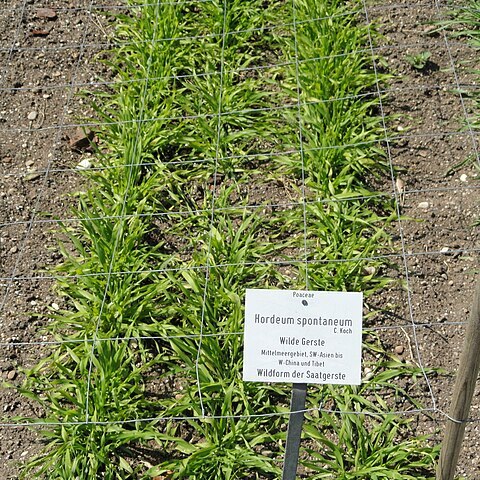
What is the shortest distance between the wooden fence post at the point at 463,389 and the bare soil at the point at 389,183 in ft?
0.70

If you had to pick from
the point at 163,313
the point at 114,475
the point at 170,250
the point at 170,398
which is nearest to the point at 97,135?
the point at 170,250

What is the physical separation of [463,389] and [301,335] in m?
0.40

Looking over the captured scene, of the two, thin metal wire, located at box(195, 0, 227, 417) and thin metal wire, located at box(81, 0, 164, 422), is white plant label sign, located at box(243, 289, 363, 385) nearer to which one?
thin metal wire, located at box(195, 0, 227, 417)

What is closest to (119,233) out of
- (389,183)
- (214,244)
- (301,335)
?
(214,244)

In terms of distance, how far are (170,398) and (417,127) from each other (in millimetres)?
1596

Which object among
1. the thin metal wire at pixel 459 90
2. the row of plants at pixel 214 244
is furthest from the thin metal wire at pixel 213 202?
the thin metal wire at pixel 459 90

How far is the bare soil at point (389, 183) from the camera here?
8.12 feet

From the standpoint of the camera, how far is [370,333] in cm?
252

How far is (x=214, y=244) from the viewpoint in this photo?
8.77ft

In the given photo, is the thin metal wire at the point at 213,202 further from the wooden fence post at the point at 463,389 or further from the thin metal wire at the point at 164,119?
the wooden fence post at the point at 463,389

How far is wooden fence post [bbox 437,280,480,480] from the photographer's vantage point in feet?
5.25

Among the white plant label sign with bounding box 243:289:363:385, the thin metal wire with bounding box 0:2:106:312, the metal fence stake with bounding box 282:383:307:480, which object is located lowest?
the thin metal wire with bounding box 0:2:106:312

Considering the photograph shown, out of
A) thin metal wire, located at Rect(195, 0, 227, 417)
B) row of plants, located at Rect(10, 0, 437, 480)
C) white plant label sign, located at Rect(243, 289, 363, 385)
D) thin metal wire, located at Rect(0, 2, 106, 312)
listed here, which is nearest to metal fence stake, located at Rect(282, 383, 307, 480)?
white plant label sign, located at Rect(243, 289, 363, 385)

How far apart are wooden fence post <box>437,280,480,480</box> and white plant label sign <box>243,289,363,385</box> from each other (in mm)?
239
